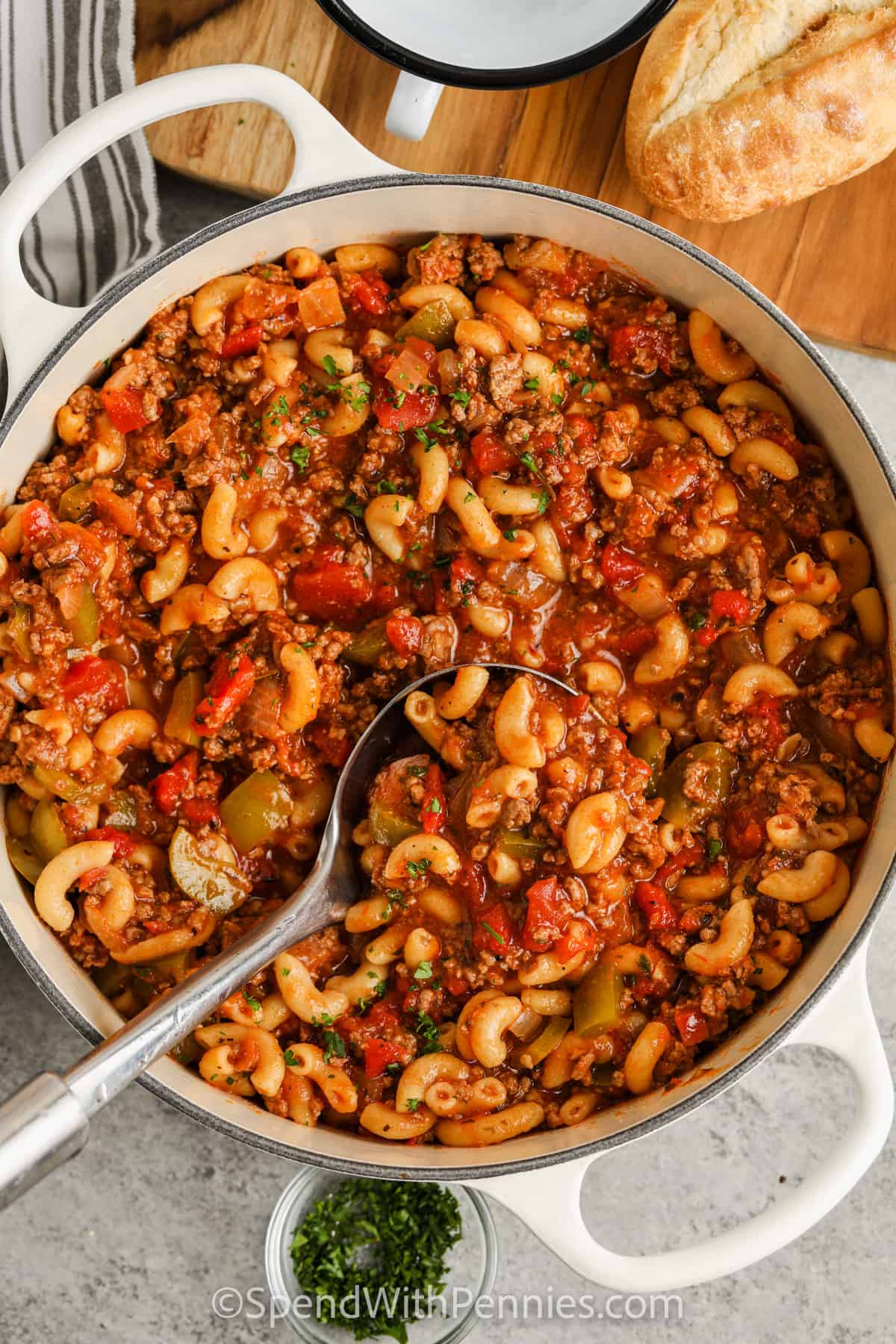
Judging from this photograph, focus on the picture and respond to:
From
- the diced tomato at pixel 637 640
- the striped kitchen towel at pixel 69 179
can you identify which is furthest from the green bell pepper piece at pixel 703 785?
the striped kitchen towel at pixel 69 179

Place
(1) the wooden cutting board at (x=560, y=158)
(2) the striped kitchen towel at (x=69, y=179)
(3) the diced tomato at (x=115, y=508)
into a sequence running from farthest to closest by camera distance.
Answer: (2) the striped kitchen towel at (x=69, y=179)
(1) the wooden cutting board at (x=560, y=158)
(3) the diced tomato at (x=115, y=508)

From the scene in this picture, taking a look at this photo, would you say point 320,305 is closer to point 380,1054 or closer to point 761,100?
point 761,100

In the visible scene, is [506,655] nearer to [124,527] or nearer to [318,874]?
[318,874]

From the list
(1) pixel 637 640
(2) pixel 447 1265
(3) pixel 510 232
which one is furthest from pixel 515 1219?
(3) pixel 510 232

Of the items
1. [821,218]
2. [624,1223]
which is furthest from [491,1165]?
[821,218]

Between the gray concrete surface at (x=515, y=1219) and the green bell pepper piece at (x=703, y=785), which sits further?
the gray concrete surface at (x=515, y=1219)

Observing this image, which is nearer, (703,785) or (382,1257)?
(703,785)

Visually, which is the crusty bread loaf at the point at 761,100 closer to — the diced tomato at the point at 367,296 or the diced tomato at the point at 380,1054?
the diced tomato at the point at 367,296
